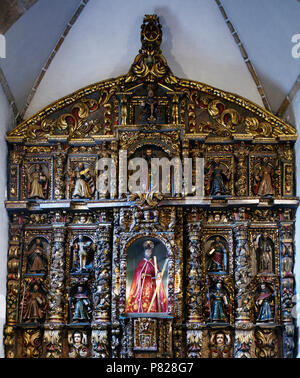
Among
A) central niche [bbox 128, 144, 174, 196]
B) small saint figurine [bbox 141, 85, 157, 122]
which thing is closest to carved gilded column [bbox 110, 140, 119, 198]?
central niche [bbox 128, 144, 174, 196]

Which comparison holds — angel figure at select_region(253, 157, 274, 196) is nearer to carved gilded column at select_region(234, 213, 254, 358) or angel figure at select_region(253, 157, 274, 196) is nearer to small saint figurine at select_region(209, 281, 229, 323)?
carved gilded column at select_region(234, 213, 254, 358)

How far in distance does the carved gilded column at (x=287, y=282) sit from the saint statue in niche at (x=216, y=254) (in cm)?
132

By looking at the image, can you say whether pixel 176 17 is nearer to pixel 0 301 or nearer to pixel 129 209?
pixel 129 209

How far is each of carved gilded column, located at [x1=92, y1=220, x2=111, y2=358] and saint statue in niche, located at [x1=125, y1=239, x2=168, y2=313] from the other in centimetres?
48

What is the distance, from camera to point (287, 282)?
20.3 meters

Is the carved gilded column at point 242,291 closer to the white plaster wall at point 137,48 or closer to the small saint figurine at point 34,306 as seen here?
the white plaster wall at point 137,48

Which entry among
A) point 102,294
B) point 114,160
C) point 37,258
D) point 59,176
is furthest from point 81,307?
point 114,160

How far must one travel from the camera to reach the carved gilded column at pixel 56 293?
2011 centimetres

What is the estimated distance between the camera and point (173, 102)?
21.2 meters

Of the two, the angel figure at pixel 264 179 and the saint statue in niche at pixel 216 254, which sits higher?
the angel figure at pixel 264 179

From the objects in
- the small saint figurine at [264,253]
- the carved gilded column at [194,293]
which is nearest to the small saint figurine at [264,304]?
the small saint figurine at [264,253]

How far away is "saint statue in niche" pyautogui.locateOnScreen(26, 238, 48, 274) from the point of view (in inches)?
818

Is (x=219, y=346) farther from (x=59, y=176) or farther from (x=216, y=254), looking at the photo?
(x=59, y=176)
